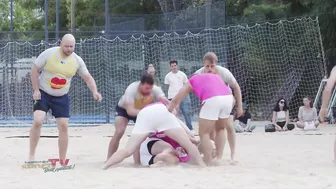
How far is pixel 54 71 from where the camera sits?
728cm

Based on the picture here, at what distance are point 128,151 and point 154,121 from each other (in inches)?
17.0

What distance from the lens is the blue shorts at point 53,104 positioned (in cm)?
730

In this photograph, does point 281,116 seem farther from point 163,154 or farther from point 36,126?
point 36,126

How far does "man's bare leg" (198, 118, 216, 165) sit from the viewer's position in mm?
7225

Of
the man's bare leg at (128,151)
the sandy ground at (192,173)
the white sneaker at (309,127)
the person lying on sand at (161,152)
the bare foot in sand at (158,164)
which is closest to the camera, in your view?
the sandy ground at (192,173)

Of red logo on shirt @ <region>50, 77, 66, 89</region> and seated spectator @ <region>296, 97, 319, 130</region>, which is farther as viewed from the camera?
seated spectator @ <region>296, 97, 319, 130</region>

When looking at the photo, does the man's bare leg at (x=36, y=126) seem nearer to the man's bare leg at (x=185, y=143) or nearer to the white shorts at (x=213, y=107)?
the man's bare leg at (x=185, y=143)

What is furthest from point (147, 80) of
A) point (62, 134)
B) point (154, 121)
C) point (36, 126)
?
point (36, 126)

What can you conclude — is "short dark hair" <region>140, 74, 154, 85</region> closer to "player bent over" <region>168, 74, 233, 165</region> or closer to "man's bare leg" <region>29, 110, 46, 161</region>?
"player bent over" <region>168, 74, 233, 165</region>

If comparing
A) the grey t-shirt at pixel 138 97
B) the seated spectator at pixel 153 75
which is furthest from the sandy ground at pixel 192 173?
the seated spectator at pixel 153 75

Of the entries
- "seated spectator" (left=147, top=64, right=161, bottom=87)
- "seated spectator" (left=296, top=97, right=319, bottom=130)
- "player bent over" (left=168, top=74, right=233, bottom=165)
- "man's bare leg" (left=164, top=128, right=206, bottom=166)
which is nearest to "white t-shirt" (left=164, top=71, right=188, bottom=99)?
"seated spectator" (left=147, top=64, right=161, bottom=87)

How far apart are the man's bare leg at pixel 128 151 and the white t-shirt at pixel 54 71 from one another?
1.00 m

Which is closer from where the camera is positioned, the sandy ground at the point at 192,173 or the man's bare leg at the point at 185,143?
the sandy ground at the point at 192,173

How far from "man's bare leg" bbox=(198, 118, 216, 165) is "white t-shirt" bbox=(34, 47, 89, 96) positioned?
1578mm
